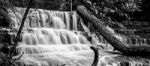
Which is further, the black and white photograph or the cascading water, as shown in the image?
the cascading water

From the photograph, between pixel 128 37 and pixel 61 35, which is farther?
pixel 128 37

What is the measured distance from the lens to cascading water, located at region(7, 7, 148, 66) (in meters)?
7.69

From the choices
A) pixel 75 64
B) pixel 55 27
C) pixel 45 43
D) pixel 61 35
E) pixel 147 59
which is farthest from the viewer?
pixel 55 27

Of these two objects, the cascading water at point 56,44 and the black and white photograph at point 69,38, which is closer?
the black and white photograph at point 69,38

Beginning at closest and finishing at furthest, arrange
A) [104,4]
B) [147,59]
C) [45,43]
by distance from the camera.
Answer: [104,4] < [147,59] < [45,43]

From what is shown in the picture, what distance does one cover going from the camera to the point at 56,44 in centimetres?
1080

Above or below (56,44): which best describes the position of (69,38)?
above

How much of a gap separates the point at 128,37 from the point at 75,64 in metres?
6.50

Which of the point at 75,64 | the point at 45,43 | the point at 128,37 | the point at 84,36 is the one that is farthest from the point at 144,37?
the point at 75,64

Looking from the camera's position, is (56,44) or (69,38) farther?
(69,38)

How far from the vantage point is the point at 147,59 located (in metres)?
8.51

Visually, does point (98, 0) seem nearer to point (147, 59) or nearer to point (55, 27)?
point (147, 59)

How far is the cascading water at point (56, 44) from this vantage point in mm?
7695

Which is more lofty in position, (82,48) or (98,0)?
(98,0)
